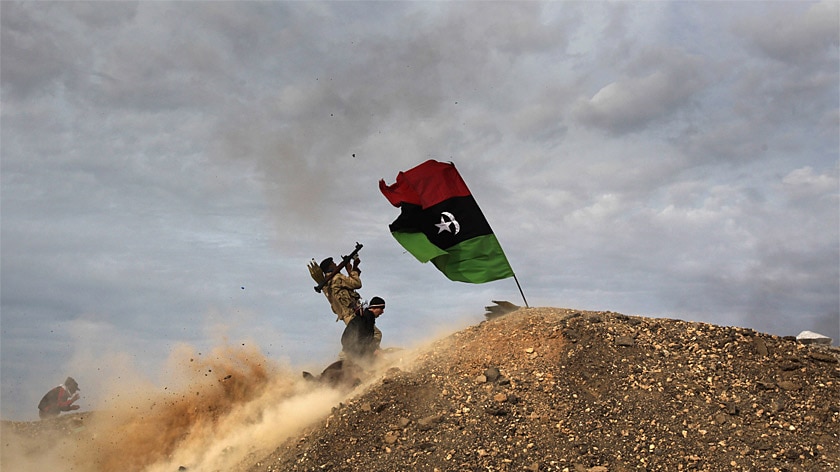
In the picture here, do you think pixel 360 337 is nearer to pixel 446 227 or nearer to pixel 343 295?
pixel 343 295

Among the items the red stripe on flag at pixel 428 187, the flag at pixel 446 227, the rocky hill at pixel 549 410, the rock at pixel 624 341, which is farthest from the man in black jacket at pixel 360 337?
the rock at pixel 624 341

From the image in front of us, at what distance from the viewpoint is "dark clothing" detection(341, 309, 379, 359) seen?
13.5 metres

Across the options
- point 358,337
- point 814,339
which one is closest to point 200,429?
point 358,337

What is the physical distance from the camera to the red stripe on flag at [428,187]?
14062 millimetres

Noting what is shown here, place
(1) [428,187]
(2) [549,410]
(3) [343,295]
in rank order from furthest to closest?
(1) [428,187], (3) [343,295], (2) [549,410]

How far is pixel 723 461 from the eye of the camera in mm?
9406

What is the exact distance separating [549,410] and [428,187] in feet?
18.5

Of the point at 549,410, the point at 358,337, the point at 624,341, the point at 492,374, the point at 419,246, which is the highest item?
the point at 419,246

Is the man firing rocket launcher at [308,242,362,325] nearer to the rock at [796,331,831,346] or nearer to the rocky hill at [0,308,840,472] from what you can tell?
the rocky hill at [0,308,840,472]

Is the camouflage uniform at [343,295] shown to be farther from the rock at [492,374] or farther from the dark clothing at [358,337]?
the rock at [492,374]

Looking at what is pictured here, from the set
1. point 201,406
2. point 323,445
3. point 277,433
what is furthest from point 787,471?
point 201,406

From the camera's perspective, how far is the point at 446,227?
45.7 ft

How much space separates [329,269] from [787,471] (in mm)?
8885

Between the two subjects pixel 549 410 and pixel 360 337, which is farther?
pixel 360 337
